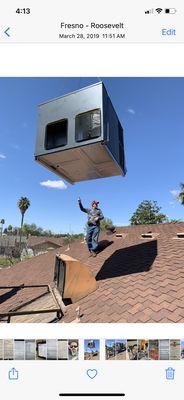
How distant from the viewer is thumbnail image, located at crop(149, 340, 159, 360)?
5.03ft

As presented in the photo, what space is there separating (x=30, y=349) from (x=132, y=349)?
0.64 meters

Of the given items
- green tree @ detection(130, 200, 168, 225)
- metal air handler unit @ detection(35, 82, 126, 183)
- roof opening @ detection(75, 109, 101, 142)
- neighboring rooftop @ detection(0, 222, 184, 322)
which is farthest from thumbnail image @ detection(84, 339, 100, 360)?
green tree @ detection(130, 200, 168, 225)

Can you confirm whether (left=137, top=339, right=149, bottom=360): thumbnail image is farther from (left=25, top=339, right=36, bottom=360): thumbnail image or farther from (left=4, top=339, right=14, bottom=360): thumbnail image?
(left=4, top=339, right=14, bottom=360): thumbnail image

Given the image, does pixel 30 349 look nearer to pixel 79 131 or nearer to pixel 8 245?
pixel 79 131

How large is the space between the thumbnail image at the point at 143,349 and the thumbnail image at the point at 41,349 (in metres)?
0.58

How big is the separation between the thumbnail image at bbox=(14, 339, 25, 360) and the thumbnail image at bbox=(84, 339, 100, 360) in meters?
0.40

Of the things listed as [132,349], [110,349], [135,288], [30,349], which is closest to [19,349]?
[30,349]
